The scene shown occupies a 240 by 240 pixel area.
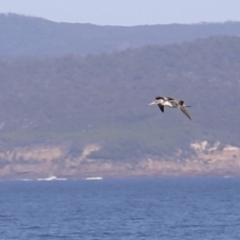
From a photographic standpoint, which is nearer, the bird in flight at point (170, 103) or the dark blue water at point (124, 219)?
the bird in flight at point (170, 103)

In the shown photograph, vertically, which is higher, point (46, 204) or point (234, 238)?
point (46, 204)

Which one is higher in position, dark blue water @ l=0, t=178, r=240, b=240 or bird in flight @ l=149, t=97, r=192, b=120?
dark blue water @ l=0, t=178, r=240, b=240

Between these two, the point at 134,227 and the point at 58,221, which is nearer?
the point at 134,227

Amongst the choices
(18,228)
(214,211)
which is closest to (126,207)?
(214,211)

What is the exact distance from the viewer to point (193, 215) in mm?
97438

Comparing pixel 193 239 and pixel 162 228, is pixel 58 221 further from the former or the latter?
pixel 193 239

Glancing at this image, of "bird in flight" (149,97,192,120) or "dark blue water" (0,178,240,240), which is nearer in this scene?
"bird in flight" (149,97,192,120)

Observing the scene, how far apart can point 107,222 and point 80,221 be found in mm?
2903

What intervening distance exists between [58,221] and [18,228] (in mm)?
7816

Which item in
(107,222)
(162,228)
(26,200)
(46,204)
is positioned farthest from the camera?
(26,200)

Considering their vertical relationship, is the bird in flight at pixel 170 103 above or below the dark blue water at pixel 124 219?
below

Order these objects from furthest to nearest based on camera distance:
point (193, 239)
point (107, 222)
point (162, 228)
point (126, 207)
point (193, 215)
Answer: point (126, 207), point (193, 215), point (107, 222), point (162, 228), point (193, 239)

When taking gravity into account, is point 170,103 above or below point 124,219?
below

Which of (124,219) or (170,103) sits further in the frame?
(124,219)
